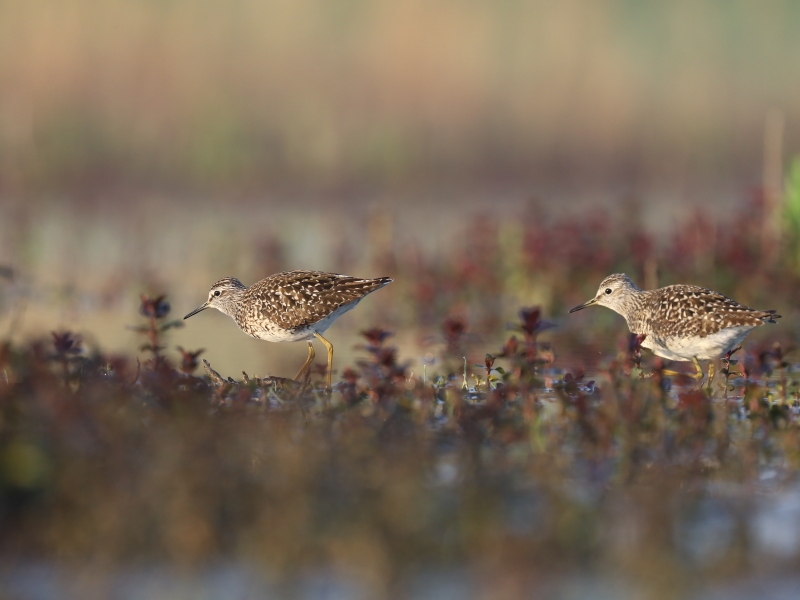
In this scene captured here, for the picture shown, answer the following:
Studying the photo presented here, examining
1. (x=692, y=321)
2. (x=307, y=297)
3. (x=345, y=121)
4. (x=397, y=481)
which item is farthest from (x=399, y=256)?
(x=397, y=481)

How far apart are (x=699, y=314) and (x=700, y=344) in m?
0.24

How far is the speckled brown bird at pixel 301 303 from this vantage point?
11.1m

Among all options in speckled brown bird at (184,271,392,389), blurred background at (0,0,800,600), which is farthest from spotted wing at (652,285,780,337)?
speckled brown bird at (184,271,392,389)

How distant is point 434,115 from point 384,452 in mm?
17843

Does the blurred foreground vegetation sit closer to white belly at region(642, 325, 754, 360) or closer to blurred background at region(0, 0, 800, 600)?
blurred background at region(0, 0, 800, 600)

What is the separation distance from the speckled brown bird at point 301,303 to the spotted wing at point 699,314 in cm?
237

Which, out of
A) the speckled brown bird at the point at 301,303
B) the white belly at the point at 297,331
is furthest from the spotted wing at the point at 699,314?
the white belly at the point at 297,331

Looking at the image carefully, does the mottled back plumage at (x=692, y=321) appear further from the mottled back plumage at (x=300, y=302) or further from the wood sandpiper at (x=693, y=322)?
the mottled back plumage at (x=300, y=302)

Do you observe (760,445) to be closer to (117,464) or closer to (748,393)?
(748,393)

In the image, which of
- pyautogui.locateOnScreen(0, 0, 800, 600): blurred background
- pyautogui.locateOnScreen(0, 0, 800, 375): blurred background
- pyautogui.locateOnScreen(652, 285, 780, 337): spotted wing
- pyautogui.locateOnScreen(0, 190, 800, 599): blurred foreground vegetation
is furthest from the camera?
pyautogui.locateOnScreen(0, 0, 800, 375): blurred background

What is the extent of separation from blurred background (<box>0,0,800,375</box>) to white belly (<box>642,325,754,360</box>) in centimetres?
793

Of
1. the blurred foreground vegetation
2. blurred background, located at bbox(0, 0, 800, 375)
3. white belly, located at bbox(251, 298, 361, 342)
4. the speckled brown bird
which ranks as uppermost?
blurred background, located at bbox(0, 0, 800, 375)

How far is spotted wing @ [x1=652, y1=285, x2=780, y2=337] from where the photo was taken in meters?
10.0

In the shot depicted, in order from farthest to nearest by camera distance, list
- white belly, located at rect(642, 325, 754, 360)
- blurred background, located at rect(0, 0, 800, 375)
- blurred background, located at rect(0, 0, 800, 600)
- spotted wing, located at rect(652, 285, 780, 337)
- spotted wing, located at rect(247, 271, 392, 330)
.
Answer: blurred background, located at rect(0, 0, 800, 375), spotted wing, located at rect(247, 271, 392, 330), white belly, located at rect(642, 325, 754, 360), spotted wing, located at rect(652, 285, 780, 337), blurred background, located at rect(0, 0, 800, 600)
